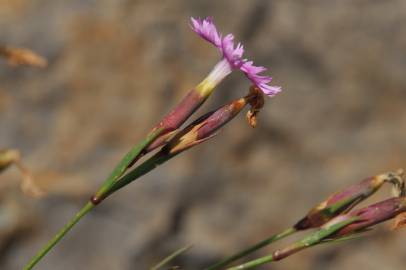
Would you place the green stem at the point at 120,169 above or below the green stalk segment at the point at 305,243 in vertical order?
above

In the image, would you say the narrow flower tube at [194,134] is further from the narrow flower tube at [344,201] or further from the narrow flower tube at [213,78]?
the narrow flower tube at [344,201]

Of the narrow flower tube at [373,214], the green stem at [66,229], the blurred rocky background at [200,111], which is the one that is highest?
the blurred rocky background at [200,111]

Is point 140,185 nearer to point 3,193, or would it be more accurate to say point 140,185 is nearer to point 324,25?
point 3,193

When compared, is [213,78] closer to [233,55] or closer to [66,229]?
[233,55]

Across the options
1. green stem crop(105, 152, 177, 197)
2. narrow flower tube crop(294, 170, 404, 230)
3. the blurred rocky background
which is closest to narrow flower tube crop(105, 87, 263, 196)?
green stem crop(105, 152, 177, 197)

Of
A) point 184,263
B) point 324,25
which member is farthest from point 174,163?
point 324,25

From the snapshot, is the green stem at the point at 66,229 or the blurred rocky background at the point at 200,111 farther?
the blurred rocky background at the point at 200,111

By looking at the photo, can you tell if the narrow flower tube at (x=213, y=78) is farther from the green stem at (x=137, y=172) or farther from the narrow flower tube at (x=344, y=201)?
the narrow flower tube at (x=344, y=201)

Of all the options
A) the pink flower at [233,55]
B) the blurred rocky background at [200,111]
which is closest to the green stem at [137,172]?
the pink flower at [233,55]

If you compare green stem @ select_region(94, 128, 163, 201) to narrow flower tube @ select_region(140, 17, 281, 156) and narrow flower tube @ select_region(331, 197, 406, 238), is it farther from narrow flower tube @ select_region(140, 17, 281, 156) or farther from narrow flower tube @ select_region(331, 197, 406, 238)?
narrow flower tube @ select_region(331, 197, 406, 238)
